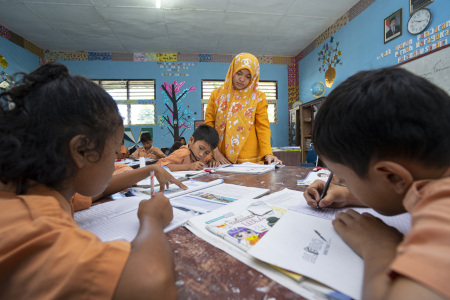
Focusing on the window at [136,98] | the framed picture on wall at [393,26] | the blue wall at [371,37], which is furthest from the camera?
the window at [136,98]

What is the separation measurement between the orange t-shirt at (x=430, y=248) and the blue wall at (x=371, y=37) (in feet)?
6.80

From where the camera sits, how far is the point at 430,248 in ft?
0.77

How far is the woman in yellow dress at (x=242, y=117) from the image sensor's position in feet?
5.85

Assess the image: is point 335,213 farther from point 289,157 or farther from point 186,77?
point 186,77

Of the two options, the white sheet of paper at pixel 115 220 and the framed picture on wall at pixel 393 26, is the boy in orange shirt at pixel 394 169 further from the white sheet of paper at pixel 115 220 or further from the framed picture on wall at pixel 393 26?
the framed picture on wall at pixel 393 26

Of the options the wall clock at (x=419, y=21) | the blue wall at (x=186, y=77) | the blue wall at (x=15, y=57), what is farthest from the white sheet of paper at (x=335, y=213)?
the blue wall at (x=15, y=57)

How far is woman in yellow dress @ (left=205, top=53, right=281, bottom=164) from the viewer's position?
178 centimetres

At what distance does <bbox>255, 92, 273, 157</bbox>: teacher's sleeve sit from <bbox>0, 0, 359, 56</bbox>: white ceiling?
2.09 metres

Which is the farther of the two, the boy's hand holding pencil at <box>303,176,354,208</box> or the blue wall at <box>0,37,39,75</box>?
the blue wall at <box>0,37,39,75</box>

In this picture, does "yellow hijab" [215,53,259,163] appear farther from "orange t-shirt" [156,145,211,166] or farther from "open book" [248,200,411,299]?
"open book" [248,200,411,299]

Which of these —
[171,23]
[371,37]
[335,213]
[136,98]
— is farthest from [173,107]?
[335,213]

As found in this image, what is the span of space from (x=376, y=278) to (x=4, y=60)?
5.29m

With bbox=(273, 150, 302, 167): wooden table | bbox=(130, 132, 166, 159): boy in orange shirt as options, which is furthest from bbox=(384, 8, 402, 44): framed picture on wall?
bbox=(130, 132, 166, 159): boy in orange shirt

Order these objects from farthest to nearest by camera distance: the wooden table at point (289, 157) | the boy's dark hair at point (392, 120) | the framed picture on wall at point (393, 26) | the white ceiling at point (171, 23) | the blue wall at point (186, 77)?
1. the blue wall at point (186, 77)
2. the wooden table at point (289, 157)
3. the white ceiling at point (171, 23)
4. the framed picture on wall at point (393, 26)
5. the boy's dark hair at point (392, 120)
